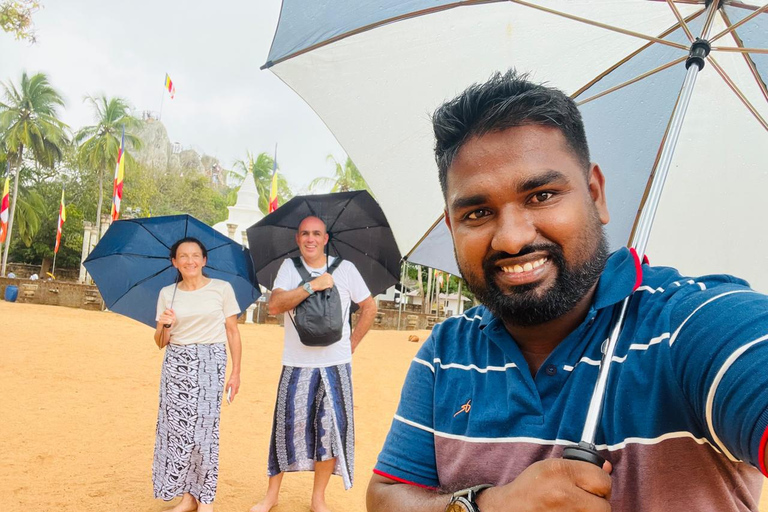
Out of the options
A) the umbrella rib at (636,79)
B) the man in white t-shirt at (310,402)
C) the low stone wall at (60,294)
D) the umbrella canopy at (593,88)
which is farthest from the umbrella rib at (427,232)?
the low stone wall at (60,294)

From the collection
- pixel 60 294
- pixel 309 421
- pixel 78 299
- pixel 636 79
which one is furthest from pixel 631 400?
pixel 60 294

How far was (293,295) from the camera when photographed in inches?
156

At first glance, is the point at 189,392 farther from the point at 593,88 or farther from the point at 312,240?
the point at 593,88

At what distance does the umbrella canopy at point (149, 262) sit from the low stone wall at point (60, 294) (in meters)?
18.3

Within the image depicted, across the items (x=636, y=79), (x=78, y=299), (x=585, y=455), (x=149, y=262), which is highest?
(x=636, y=79)

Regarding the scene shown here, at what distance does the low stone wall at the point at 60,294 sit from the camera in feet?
69.8

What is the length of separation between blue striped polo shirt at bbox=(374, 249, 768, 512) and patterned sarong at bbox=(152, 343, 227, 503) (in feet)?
10.1

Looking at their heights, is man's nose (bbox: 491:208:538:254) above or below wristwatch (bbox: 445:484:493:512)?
above

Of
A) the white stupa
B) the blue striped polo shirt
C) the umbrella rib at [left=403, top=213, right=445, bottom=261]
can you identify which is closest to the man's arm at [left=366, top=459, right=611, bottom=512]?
the blue striped polo shirt

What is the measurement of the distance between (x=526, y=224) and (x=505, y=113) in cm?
28

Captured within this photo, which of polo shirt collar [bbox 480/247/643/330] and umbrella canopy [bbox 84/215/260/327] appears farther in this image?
umbrella canopy [bbox 84/215/260/327]

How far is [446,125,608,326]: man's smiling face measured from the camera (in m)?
1.30

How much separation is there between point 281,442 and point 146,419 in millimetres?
4031

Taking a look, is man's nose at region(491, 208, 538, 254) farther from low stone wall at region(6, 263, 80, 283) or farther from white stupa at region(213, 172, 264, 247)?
low stone wall at region(6, 263, 80, 283)
